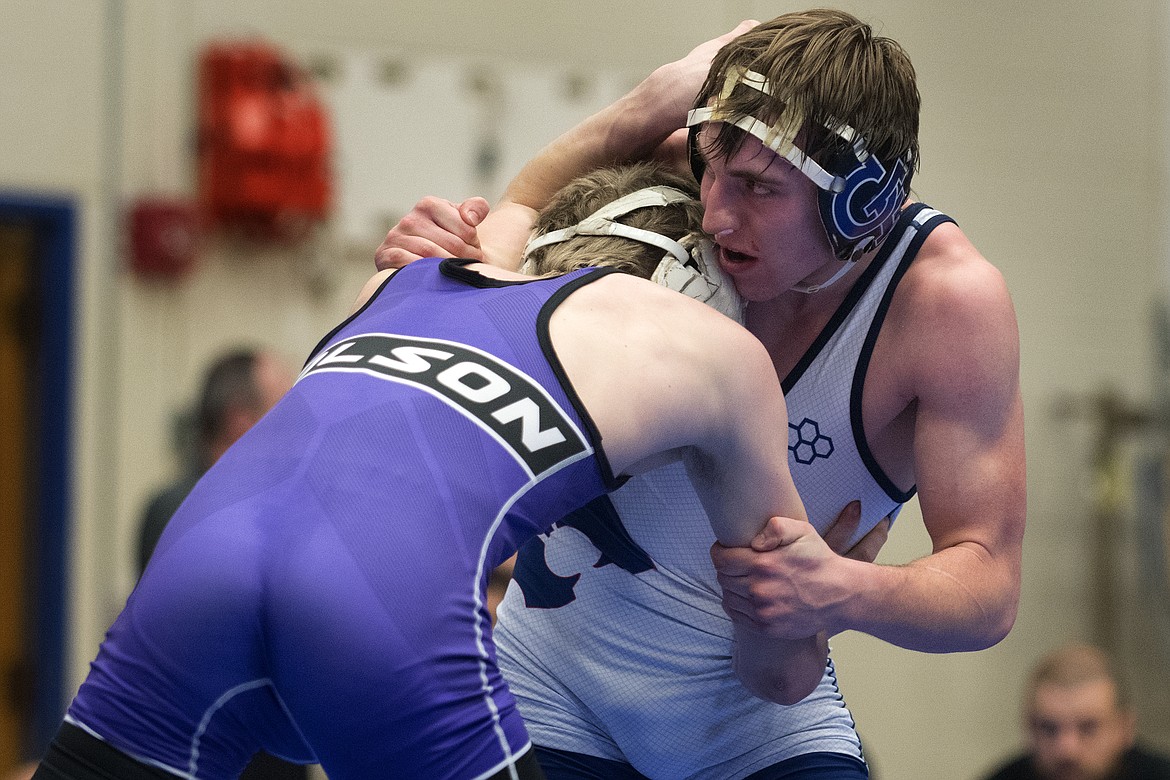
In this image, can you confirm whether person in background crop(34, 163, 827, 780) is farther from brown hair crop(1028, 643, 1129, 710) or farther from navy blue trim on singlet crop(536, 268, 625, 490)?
brown hair crop(1028, 643, 1129, 710)

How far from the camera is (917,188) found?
672cm

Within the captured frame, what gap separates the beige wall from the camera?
18.0ft

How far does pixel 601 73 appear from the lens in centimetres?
629

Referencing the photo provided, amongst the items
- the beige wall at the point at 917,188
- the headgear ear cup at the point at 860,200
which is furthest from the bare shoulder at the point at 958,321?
the beige wall at the point at 917,188

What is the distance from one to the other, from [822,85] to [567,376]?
609 mm

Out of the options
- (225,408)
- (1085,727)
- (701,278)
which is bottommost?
(1085,727)

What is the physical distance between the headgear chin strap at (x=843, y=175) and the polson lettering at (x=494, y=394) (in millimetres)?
561

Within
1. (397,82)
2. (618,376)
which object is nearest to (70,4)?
(397,82)

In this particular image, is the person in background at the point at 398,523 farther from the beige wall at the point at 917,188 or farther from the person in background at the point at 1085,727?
Answer: the beige wall at the point at 917,188

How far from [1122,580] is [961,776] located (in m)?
1.17

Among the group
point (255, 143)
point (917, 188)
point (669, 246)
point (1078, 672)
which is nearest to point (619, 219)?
point (669, 246)

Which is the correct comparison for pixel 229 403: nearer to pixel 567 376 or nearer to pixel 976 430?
pixel 976 430

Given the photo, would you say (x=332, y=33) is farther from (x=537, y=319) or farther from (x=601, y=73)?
(x=537, y=319)

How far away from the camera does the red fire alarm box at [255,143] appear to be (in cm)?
548
